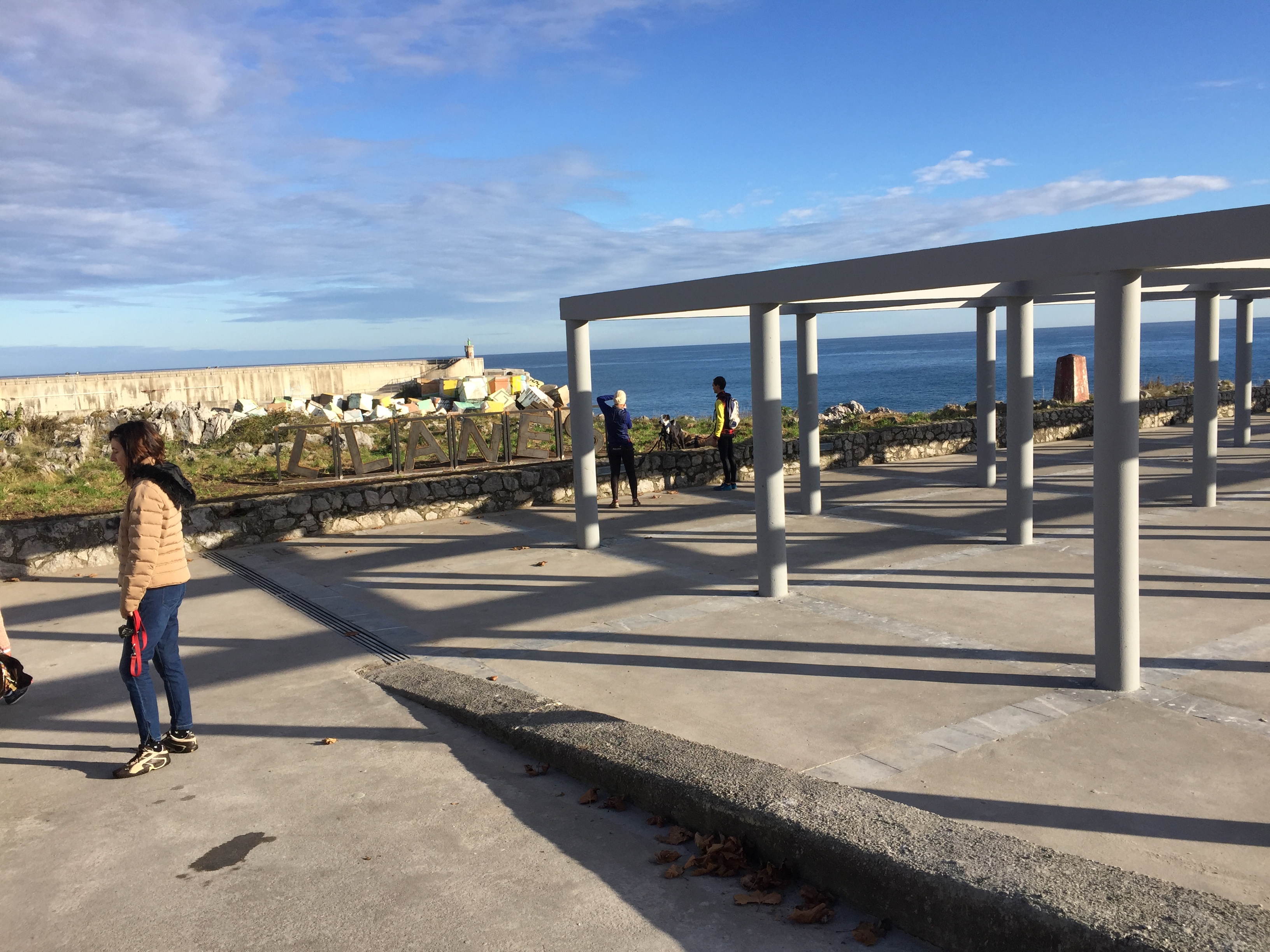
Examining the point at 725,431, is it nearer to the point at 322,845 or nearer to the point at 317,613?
the point at 317,613

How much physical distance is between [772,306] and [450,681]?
4253 mm

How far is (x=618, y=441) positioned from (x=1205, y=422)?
24.2 feet

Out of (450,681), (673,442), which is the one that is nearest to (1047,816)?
(450,681)

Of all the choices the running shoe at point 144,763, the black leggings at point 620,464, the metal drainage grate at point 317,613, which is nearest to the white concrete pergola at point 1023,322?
the black leggings at point 620,464

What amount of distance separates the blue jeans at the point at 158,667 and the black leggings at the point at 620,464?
8.25 metres

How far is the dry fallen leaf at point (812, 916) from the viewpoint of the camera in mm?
3320

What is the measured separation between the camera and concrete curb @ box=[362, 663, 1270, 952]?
9.09ft

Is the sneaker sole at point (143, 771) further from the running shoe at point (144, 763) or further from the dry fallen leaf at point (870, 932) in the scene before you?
the dry fallen leaf at point (870, 932)

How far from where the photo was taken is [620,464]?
44.7 feet

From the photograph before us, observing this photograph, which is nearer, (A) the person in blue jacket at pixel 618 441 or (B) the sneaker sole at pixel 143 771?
(B) the sneaker sole at pixel 143 771

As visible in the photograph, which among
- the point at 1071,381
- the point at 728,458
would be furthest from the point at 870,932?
the point at 1071,381

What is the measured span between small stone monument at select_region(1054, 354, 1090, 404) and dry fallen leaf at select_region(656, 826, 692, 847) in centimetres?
2529

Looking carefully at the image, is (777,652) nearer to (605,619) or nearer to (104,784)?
(605,619)

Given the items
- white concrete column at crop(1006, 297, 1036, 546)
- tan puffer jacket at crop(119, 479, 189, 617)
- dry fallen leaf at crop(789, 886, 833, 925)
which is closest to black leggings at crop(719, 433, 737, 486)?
white concrete column at crop(1006, 297, 1036, 546)
